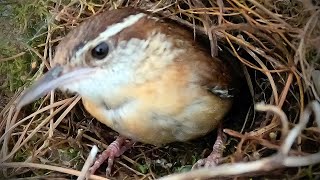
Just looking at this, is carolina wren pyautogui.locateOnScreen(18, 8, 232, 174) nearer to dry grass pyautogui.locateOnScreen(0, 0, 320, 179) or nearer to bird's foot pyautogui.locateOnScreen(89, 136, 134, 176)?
dry grass pyautogui.locateOnScreen(0, 0, 320, 179)

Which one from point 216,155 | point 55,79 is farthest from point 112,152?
point 55,79

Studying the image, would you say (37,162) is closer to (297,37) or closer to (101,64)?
(101,64)

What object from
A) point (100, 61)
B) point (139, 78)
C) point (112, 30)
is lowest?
point (139, 78)

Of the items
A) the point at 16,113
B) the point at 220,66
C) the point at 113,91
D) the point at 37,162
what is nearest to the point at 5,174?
the point at 37,162

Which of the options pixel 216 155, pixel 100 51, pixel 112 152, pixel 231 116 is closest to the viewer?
pixel 100 51

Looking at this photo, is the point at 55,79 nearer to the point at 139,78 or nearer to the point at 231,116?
the point at 139,78

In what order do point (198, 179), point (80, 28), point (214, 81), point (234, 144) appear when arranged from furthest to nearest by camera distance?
1. point (234, 144)
2. point (214, 81)
3. point (80, 28)
4. point (198, 179)

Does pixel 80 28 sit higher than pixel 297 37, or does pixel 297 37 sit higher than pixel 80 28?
pixel 80 28
